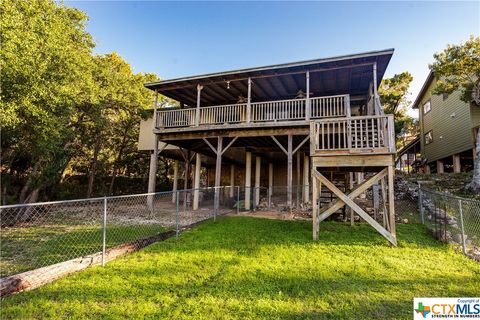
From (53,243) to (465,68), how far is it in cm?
1751

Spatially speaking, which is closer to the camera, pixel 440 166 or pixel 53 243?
pixel 53 243

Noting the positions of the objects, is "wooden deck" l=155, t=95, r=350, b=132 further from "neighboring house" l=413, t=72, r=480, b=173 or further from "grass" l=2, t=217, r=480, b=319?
"neighboring house" l=413, t=72, r=480, b=173

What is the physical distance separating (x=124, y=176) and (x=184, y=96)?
1239 cm

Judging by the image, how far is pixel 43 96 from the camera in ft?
28.9

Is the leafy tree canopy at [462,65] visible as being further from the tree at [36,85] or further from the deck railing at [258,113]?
the tree at [36,85]

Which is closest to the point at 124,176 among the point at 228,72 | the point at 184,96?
the point at 184,96

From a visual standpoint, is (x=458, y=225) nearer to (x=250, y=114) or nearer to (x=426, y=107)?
(x=250, y=114)

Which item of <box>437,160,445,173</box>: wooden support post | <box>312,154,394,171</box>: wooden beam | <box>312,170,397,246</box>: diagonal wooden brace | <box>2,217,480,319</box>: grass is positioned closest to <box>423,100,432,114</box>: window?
<box>437,160,445,173</box>: wooden support post

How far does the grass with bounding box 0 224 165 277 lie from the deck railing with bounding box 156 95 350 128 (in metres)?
5.53

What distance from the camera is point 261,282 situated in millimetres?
3928

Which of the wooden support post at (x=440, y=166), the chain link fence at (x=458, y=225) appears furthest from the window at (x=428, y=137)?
the chain link fence at (x=458, y=225)

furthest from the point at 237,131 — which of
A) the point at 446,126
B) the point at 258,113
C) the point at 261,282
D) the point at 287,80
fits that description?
the point at 446,126

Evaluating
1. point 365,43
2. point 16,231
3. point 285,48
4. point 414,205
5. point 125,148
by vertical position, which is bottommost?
point 16,231

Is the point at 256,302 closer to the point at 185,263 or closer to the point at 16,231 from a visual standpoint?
the point at 185,263
